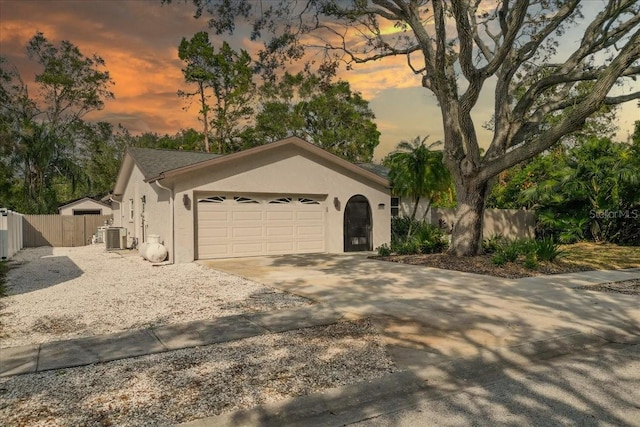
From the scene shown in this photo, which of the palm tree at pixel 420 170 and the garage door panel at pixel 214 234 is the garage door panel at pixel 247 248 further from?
the palm tree at pixel 420 170

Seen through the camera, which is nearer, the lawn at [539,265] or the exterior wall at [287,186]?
the lawn at [539,265]

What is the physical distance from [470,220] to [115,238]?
15278 millimetres

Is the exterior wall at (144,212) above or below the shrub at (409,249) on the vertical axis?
above

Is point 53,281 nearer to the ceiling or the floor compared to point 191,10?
nearer to the floor

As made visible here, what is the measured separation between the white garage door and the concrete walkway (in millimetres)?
8676

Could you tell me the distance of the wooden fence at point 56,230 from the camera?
944 inches

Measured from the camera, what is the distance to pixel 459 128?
1357cm

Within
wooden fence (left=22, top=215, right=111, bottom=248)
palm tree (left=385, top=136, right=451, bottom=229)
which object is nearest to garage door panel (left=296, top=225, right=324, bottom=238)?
palm tree (left=385, top=136, right=451, bottom=229)

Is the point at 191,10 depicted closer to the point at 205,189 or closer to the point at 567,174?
the point at 205,189

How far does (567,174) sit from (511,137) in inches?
278

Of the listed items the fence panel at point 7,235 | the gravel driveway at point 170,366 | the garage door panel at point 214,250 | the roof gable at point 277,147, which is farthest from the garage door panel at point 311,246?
the fence panel at point 7,235

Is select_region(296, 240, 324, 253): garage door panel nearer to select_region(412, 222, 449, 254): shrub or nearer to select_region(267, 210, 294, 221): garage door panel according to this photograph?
select_region(267, 210, 294, 221): garage door panel

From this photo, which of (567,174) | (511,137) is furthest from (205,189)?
(567,174)

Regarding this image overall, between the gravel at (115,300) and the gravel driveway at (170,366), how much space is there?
28 millimetres
